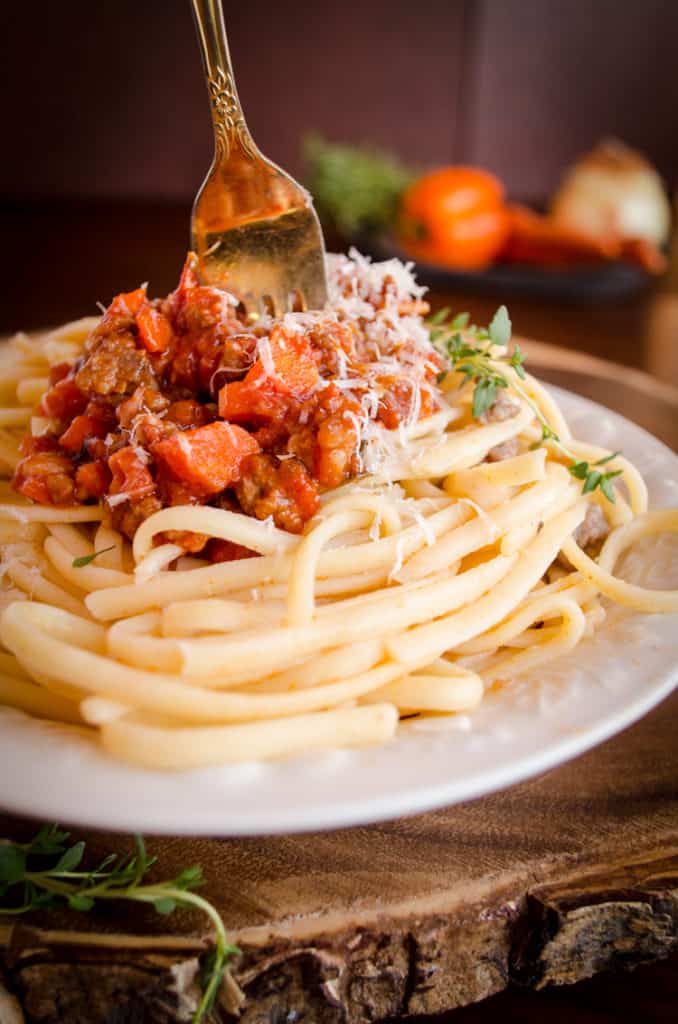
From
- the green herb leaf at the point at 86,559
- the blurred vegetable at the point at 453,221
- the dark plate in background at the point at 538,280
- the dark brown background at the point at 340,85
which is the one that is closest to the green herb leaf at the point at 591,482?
the green herb leaf at the point at 86,559

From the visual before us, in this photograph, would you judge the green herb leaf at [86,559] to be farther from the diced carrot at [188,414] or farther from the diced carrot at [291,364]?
the diced carrot at [291,364]

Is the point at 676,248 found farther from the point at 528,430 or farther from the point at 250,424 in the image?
the point at 250,424

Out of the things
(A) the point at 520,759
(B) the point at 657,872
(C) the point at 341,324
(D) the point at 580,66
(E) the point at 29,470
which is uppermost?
(D) the point at 580,66

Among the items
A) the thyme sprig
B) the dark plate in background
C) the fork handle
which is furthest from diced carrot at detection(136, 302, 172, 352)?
the dark plate in background

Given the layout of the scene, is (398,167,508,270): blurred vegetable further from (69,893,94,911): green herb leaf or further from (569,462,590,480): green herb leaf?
(69,893,94,911): green herb leaf

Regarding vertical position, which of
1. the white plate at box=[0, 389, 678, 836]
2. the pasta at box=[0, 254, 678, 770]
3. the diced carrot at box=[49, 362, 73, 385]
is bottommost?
the white plate at box=[0, 389, 678, 836]

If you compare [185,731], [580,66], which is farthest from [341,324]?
[580,66]
